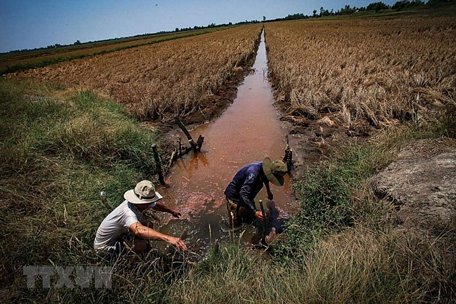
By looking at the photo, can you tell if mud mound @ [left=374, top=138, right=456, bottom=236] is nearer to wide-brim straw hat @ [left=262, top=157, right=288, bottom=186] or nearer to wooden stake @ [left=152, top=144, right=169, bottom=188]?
wide-brim straw hat @ [left=262, top=157, right=288, bottom=186]

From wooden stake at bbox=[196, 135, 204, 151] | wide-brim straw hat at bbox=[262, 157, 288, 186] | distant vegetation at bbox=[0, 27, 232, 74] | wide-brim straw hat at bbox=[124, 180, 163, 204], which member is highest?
distant vegetation at bbox=[0, 27, 232, 74]

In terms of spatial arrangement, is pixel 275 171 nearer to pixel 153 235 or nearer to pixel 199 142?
pixel 153 235

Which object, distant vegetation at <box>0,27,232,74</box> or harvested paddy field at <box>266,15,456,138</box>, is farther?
distant vegetation at <box>0,27,232,74</box>

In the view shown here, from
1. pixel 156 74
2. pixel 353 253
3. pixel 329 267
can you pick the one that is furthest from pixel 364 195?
pixel 156 74

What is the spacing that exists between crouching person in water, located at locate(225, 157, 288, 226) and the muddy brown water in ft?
1.01

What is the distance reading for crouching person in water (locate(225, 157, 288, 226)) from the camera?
4.26 m

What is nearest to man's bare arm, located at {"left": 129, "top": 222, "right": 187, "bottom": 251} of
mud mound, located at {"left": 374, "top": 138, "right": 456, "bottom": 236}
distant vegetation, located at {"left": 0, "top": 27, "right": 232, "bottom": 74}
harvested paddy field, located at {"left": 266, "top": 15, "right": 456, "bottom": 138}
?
mud mound, located at {"left": 374, "top": 138, "right": 456, "bottom": 236}

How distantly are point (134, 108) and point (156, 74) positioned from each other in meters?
6.44

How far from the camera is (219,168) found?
23.6ft

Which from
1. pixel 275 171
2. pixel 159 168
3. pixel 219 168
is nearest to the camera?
pixel 275 171

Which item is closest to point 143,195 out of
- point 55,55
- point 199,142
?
point 199,142

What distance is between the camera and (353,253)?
282 centimetres

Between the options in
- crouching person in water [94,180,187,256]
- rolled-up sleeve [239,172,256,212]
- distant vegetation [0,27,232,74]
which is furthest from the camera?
distant vegetation [0,27,232,74]

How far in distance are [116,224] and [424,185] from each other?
13.5 feet
